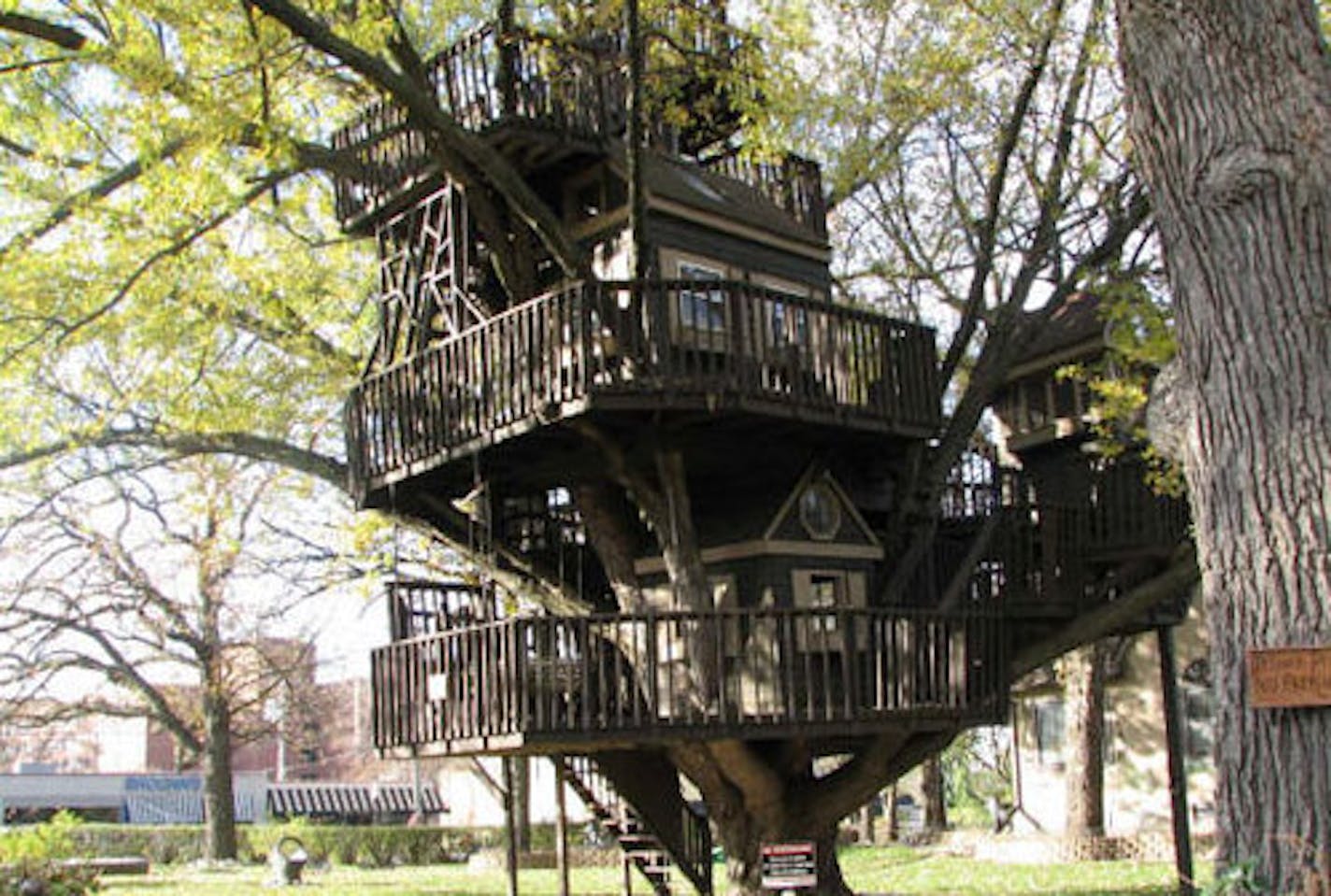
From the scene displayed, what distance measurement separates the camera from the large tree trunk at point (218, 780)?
36.9 metres

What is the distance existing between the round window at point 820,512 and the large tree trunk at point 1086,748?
36.6 ft

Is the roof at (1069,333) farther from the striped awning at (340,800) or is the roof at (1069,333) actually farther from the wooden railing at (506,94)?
the striped awning at (340,800)

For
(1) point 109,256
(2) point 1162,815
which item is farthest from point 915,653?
(2) point 1162,815

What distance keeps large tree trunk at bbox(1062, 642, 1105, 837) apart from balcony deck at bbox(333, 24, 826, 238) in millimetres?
12086

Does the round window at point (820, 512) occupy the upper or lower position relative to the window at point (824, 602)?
upper

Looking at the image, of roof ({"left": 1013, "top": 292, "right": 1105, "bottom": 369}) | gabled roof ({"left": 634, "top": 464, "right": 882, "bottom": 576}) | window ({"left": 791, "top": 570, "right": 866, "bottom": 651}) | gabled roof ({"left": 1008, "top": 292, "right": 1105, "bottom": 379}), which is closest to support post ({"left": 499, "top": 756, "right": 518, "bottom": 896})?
gabled roof ({"left": 634, "top": 464, "right": 882, "bottom": 576})

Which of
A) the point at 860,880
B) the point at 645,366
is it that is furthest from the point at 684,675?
the point at 860,880

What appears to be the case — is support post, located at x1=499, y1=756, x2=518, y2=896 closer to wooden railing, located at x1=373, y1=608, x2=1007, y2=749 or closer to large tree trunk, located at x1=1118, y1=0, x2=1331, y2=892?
wooden railing, located at x1=373, y1=608, x2=1007, y2=749

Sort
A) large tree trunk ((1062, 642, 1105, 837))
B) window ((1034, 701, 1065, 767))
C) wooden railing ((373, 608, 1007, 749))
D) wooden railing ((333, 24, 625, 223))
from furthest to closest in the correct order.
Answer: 1. window ((1034, 701, 1065, 767))
2. large tree trunk ((1062, 642, 1105, 837))
3. wooden railing ((333, 24, 625, 223))
4. wooden railing ((373, 608, 1007, 749))

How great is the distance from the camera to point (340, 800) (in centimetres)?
6475

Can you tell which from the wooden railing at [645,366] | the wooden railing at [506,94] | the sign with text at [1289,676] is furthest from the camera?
the wooden railing at [506,94]

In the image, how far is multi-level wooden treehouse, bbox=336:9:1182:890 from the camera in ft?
48.8

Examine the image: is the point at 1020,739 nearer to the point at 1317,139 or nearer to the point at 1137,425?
the point at 1137,425

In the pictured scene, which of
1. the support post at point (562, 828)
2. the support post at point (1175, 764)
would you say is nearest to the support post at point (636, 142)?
the support post at point (562, 828)
